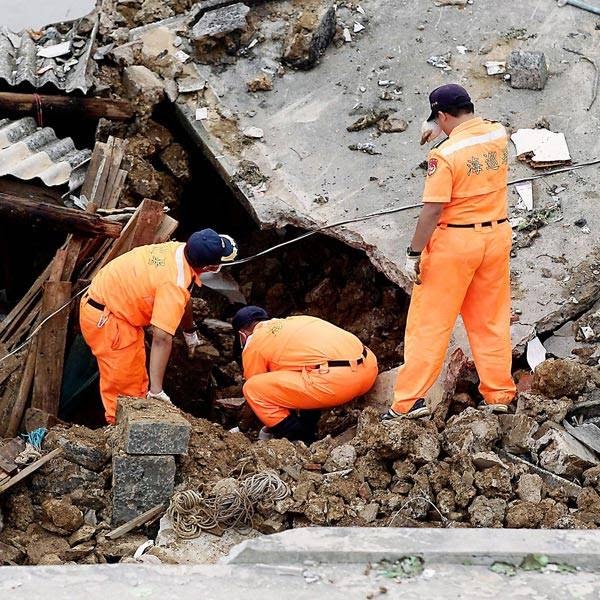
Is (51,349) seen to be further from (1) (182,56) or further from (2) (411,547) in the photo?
(2) (411,547)

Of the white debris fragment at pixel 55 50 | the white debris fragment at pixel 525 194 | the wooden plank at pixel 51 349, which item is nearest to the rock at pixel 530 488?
the white debris fragment at pixel 525 194

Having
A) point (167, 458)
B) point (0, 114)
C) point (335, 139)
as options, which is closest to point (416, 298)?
point (167, 458)

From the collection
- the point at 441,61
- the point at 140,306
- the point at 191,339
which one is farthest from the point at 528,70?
the point at 140,306

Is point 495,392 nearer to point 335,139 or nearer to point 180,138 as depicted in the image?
point 335,139

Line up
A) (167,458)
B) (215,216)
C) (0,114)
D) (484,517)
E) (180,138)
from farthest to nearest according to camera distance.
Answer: (215,216), (180,138), (0,114), (167,458), (484,517)

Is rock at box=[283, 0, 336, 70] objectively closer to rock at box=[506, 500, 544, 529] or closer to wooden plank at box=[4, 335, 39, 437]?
wooden plank at box=[4, 335, 39, 437]

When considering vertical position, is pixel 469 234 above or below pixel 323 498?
above

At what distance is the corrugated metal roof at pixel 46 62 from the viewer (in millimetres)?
8250

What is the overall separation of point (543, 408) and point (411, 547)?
2.34m

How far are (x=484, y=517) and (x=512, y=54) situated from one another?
444 centimetres

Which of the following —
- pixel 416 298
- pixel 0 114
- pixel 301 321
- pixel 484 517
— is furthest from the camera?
pixel 0 114

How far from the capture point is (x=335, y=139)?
27.0ft

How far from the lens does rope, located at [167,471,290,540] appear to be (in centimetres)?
538

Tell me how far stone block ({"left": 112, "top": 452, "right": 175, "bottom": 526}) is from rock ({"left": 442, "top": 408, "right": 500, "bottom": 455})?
152cm
